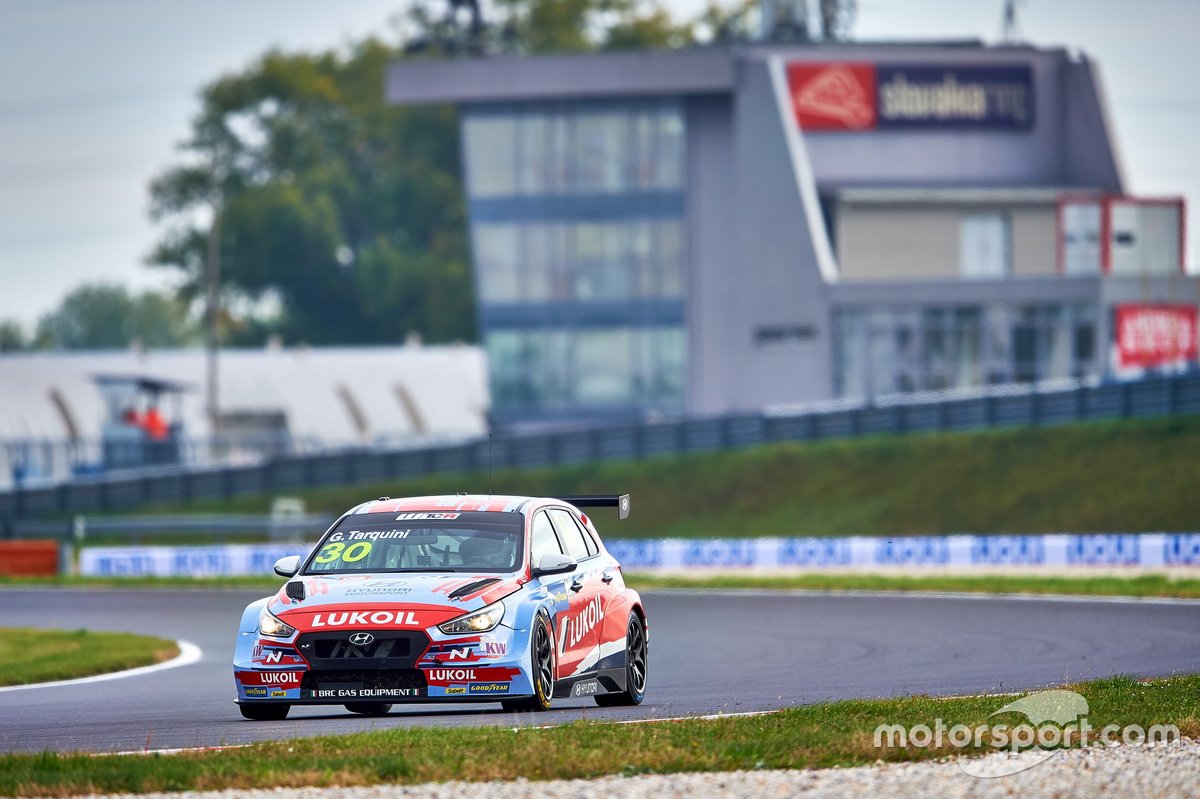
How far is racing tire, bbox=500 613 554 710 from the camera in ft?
41.8

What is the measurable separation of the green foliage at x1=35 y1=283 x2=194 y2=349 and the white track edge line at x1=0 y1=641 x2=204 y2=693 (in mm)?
141907

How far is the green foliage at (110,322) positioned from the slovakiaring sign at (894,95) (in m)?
106

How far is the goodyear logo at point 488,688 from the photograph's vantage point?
12453 mm

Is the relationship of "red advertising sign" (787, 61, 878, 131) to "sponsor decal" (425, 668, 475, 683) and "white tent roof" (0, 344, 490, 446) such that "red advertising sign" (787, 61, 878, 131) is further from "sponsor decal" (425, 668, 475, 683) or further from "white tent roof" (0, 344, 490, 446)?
"sponsor decal" (425, 668, 475, 683)

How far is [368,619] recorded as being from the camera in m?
12.5

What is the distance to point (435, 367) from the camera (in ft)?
291

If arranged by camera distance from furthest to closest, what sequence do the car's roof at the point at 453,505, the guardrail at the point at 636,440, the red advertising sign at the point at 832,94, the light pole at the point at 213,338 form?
1. the light pole at the point at 213,338
2. the red advertising sign at the point at 832,94
3. the guardrail at the point at 636,440
4. the car's roof at the point at 453,505

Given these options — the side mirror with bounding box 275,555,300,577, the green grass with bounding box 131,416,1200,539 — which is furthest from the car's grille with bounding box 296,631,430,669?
the green grass with bounding box 131,416,1200,539

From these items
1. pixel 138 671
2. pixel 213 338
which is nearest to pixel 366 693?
pixel 138 671

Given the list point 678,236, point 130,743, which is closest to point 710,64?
point 678,236

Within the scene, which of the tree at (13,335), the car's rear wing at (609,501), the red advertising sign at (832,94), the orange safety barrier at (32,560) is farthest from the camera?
the tree at (13,335)

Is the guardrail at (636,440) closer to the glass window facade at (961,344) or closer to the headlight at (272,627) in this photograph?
the glass window facade at (961,344)

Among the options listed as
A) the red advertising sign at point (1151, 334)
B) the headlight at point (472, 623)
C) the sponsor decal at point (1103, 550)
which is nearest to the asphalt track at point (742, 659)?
the headlight at point (472, 623)

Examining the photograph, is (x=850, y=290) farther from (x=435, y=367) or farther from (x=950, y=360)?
(x=435, y=367)
